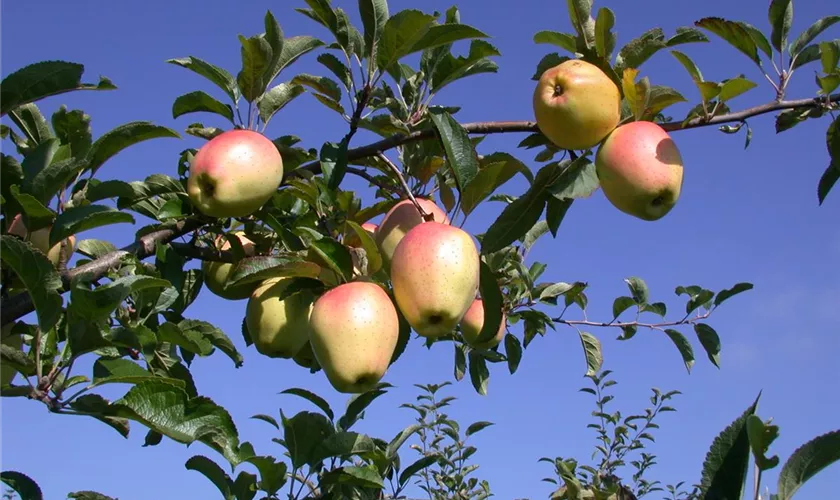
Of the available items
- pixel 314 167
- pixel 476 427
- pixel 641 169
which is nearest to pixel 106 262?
pixel 314 167

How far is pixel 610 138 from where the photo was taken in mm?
1985

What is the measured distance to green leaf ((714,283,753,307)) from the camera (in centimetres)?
379

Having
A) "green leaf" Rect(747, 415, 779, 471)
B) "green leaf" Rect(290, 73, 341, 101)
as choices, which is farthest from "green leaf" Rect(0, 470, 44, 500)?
"green leaf" Rect(747, 415, 779, 471)

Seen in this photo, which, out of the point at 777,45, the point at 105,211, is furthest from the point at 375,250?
the point at 777,45

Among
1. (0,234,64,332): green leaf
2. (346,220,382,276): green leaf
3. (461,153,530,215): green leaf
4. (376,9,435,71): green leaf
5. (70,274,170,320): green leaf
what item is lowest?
(70,274,170,320): green leaf

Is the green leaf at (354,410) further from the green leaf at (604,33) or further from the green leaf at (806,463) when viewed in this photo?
the green leaf at (806,463)

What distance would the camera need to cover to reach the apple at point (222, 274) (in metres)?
2.55

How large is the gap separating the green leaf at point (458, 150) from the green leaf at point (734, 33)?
0.75m

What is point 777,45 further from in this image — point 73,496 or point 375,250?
point 73,496

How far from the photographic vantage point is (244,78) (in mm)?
2320

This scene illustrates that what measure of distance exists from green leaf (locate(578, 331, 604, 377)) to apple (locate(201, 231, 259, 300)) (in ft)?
7.55

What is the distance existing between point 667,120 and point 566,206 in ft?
1.29

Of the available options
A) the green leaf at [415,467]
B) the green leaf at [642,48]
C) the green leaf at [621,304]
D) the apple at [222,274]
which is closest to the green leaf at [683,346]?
the green leaf at [621,304]

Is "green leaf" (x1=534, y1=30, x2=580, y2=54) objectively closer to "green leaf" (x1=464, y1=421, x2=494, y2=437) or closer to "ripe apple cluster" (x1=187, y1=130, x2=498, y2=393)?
"ripe apple cluster" (x1=187, y1=130, x2=498, y2=393)
